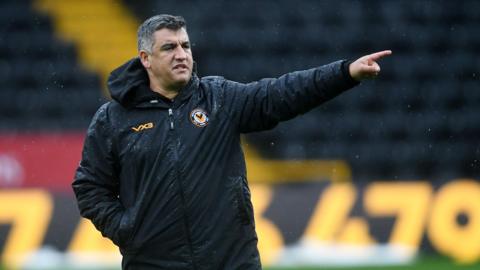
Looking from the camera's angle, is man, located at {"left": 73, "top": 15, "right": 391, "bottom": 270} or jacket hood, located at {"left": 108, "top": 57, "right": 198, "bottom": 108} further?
jacket hood, located at {"left": 108, "top": 57, "right": 198, "bottom": 108}

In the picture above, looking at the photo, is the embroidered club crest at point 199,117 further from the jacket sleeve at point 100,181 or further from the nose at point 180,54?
the jacket sleeve at point 100,181

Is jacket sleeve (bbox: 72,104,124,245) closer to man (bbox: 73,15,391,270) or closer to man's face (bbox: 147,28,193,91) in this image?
man (bbox: 73,15,391,270)

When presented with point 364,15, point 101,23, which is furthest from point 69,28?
point 364,15

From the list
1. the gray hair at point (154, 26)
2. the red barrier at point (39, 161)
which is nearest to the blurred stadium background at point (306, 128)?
the red barrier at point (39, 161)

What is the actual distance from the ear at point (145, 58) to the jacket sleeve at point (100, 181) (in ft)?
0.86

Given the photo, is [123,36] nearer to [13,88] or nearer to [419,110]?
[13,88]

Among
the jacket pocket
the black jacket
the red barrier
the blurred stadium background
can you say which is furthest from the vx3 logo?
the red barrier

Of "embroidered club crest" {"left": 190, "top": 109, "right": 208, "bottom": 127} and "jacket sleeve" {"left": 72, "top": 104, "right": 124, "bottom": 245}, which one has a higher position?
"embroidered club crest" {"left": 190, "top": 109, "right": 208, "bottom": 127}

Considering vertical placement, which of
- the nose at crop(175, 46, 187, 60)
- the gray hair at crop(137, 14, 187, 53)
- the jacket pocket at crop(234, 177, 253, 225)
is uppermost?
the gray hair at crop(137, 14, 187, 53)

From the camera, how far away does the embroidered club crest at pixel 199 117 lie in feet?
15.7

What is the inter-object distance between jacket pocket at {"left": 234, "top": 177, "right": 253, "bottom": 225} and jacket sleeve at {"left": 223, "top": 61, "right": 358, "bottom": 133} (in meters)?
0.27

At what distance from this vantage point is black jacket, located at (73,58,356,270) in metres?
4.68

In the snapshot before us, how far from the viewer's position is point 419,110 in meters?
13.9

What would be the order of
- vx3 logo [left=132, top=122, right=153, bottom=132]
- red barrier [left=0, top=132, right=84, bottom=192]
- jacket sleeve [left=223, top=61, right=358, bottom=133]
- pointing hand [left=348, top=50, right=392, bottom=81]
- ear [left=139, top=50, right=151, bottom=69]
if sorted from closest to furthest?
pointing hand [left=348, top=50, right=392, bottom=81] < jacket sleeve [left=223, top=61, right=358, bottom=133] < vx3 logo [left=132, top=122, right=153, bottom=132] < ear [left=139, top=50, right=151, bottom=69] < red barrier [left=0, top=132, right=84, bottom=192]
